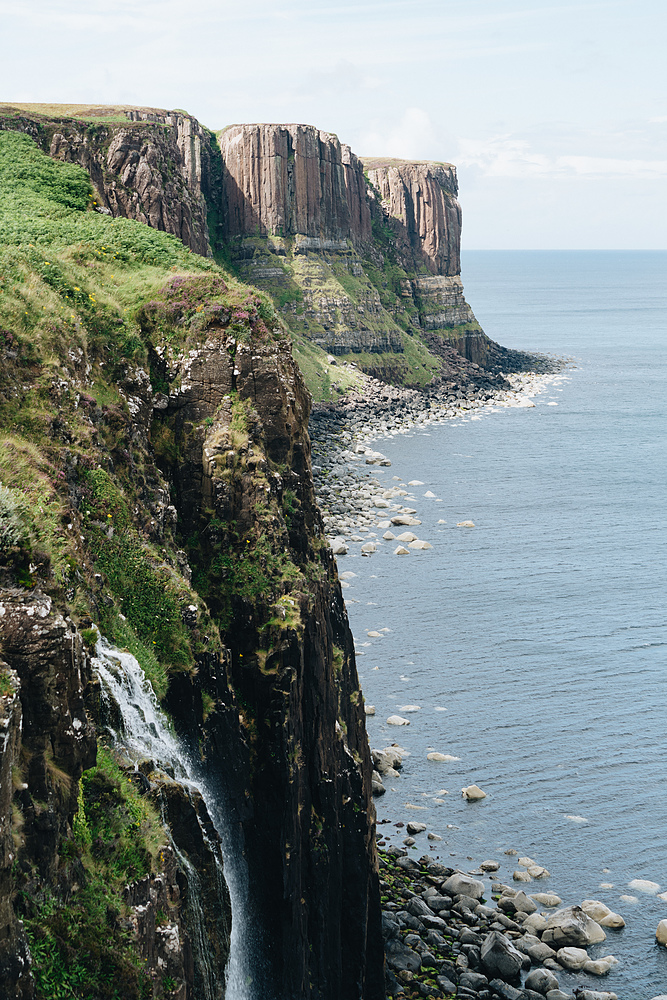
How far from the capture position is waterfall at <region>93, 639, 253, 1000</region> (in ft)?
49.3

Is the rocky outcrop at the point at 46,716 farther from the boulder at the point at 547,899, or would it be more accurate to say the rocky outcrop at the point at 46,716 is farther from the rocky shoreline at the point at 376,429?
the rocky shoreline at the point at 376,429

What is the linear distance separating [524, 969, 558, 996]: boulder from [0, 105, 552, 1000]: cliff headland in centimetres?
527

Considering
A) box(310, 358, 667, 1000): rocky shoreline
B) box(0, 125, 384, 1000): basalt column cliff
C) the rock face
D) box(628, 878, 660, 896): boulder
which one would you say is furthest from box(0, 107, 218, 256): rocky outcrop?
box(628, 878, 660, 896): boulder

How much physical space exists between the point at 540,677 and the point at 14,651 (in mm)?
36754

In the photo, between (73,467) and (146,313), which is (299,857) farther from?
(146,313)

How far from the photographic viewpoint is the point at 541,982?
26766mm

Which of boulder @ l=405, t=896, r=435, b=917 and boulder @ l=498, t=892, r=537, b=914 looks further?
boulder @ l=498, t=892, r=537, b=914

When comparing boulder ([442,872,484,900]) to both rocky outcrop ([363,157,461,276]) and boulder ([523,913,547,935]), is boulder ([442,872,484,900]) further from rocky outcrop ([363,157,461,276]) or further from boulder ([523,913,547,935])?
rocky outcrop ([363,157,461,276])

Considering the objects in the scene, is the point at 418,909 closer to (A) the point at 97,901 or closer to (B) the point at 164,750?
(B) the point at 164,750

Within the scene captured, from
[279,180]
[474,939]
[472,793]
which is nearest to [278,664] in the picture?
[474,939]

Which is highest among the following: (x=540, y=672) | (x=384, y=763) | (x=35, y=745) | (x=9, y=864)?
(x=35, y=745)

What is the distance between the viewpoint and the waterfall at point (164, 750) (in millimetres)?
15039

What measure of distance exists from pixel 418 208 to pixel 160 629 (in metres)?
151

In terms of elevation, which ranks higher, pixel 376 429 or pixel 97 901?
pixel 97 901
